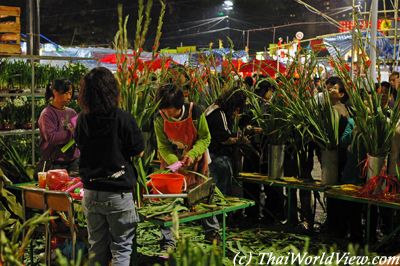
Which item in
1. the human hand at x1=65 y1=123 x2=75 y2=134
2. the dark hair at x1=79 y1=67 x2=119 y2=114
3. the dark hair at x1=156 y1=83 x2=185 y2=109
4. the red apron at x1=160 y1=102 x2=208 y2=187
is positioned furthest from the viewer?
the human hand at x1=65 y1=123 x2=75 y2=134

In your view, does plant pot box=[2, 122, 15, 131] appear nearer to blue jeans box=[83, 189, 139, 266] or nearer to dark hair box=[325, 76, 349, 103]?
blue jeans box=[83, 189, 139, 266]

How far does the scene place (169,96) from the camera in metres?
4.05

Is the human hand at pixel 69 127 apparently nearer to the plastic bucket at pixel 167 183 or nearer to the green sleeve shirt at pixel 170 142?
→ the green sleeve shirt at pixel 170 142

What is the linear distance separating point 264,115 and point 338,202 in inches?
44.0

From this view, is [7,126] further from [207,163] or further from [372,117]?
[372,117]

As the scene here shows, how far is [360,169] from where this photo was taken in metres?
4.76

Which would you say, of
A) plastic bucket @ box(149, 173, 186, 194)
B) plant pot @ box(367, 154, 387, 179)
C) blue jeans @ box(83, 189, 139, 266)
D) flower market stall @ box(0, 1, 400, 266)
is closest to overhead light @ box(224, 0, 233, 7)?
flower market stall @ box(0, 1, 400, 266)

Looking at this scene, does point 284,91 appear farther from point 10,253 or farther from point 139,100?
point 10,253

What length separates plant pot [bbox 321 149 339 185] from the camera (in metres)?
4.86

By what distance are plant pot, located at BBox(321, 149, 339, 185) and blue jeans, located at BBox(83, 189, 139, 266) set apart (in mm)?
2171

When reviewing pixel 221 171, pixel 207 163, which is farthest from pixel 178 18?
pixel 207 163

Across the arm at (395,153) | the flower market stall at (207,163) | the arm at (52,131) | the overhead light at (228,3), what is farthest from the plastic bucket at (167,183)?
the overhead light at (228,3)

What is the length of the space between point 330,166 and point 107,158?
2.41 meters

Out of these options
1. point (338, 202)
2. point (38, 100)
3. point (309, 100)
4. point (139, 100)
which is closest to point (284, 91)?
point (309, 100)
